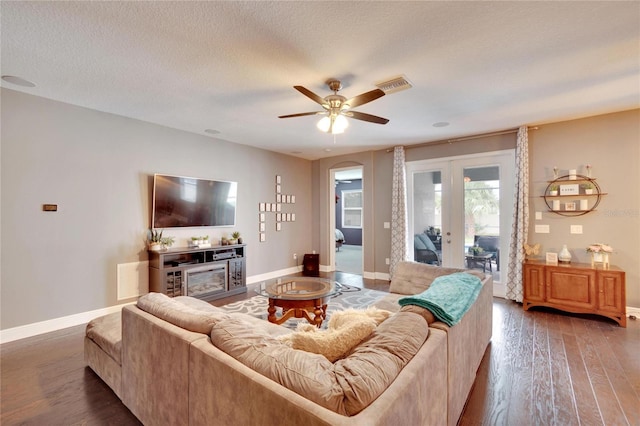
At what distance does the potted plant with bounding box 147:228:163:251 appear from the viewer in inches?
163

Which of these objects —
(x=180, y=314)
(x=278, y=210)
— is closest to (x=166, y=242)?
(x=278, y=210)

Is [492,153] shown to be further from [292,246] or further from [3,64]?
[3,64]

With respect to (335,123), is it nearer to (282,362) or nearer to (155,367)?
(282,362)

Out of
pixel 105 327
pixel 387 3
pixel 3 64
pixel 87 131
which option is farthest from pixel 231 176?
pixel 387 3

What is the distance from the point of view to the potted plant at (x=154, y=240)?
413 cm

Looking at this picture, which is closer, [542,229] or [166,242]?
[166,242]

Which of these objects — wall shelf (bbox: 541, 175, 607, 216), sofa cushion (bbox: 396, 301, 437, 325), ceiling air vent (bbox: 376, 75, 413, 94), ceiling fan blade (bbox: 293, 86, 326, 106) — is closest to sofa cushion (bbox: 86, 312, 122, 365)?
sofa cushion (bbox: 396, 301, 437, 325)

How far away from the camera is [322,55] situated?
97.6 inches

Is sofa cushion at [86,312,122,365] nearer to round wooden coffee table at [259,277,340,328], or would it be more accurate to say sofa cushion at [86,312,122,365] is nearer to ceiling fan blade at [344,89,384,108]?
round wooden coffee table at [259,277,340,328]

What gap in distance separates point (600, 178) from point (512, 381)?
136 inches

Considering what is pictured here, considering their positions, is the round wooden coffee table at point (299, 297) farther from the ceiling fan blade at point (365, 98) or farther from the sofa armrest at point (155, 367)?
the ceiling fan blade at point (365, 98)

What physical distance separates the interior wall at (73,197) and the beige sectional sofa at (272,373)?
7.04 feet

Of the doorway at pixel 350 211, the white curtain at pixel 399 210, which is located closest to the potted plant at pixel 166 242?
the white curtain at pixel 399 210

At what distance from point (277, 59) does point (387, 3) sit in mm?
1062
